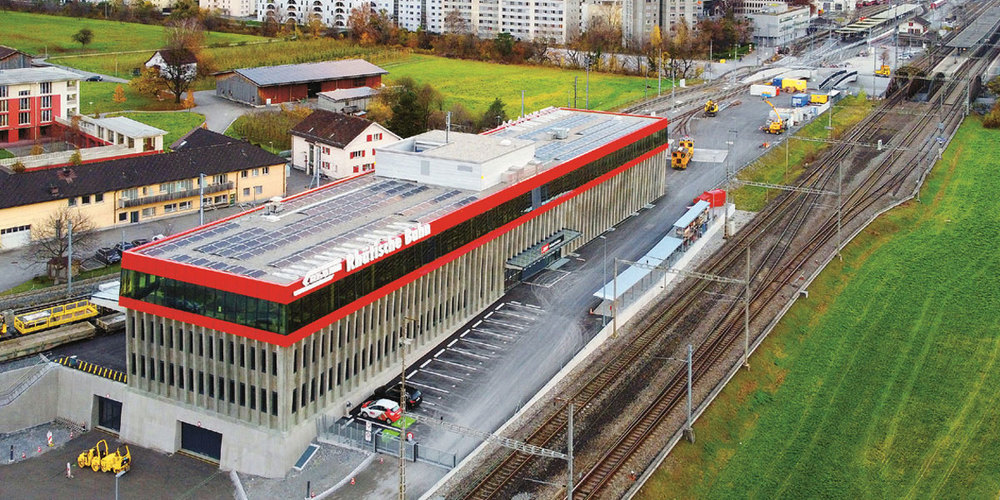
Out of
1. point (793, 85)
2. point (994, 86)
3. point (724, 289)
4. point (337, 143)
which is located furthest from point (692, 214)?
point (994, 86)

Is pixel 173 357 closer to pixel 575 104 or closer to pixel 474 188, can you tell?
pixel 474 188

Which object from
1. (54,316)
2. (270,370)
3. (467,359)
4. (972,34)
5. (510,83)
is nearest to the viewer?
(270,370)

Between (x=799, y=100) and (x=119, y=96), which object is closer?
(x=119, y=96)

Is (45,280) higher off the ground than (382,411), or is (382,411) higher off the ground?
(45,280)

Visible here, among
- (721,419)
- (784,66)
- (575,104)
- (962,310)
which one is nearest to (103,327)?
(721,419)

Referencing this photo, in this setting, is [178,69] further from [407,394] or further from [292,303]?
[292,303]
